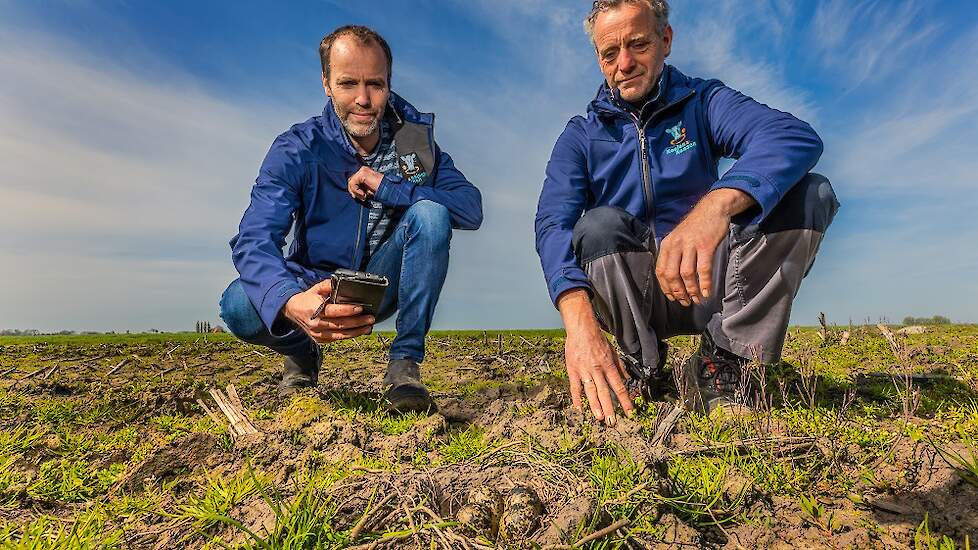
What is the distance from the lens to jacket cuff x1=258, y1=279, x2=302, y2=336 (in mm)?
3383

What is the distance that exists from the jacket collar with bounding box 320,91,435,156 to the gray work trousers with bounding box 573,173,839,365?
1621 mm

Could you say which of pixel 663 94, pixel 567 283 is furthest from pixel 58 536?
pixel 663 94

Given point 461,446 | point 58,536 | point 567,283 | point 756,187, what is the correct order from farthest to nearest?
point 461,446, point 567,283, point 756,187, point 58,536

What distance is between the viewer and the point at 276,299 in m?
3.42

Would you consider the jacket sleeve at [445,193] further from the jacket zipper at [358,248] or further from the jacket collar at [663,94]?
the jacket collar at [663,94]

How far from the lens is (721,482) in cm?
215

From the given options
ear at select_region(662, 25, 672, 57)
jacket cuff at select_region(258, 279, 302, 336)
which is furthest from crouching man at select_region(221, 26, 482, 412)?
ear at select_region(662, 25, 672, 57)

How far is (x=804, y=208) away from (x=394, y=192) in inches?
102

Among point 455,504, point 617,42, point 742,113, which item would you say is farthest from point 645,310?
point 455,504

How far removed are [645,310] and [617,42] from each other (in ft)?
5.21

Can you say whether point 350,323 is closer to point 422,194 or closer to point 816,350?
point 422,194

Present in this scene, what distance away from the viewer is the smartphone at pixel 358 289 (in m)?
3.02

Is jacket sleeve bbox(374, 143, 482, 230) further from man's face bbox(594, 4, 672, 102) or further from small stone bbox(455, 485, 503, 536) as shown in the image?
small stone bbox(455, 485, 503, 536)

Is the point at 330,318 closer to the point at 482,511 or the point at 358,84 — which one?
the point at 482,511
